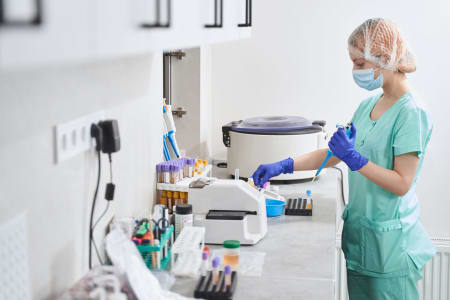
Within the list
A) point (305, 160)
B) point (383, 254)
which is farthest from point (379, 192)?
point (305, 160)

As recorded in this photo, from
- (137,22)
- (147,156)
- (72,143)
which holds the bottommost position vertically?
(147,156)

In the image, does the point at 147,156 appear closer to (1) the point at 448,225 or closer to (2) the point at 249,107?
(2) the point at 249,107

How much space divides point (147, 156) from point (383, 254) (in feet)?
2.84

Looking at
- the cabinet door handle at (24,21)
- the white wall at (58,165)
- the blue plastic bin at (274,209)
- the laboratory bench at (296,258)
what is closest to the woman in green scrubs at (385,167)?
the laboratory bench at (296,258)

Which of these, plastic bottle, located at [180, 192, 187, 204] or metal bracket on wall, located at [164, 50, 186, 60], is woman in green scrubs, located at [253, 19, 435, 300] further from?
metal bracket on wall, located at [164, 50, 186, 60]

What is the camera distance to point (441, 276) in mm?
3027

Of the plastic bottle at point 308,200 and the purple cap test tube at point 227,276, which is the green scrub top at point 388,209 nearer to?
the plastic bottle at point 308,200

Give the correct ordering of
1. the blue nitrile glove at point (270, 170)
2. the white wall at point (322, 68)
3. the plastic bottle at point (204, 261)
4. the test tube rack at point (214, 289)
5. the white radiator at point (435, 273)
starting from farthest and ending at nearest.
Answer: the white radiator at point (435, 273) → the white wall at point (322, 68) → the blue nitrile glove at point (270, 170) → the plastic bottle at point (204, 261) → the test tube rack at point (214, 289)

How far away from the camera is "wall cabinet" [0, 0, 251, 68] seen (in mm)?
584

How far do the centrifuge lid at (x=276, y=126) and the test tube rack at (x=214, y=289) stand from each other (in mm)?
1135

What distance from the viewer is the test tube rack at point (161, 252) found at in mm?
1501

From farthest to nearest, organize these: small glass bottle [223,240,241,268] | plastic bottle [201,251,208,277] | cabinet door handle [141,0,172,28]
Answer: small glass bottle [223,240,241,268] < plastic bottle [201,251,208,277] < cabinet door handle [141,0,172,28]

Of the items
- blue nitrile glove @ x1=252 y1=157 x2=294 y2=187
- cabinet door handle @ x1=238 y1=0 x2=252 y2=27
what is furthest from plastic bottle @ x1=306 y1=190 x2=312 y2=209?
cabinet door handle @ x1=238 y1=0 x2=252 y2=27

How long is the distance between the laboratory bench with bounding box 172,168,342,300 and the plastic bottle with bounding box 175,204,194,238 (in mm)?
115
